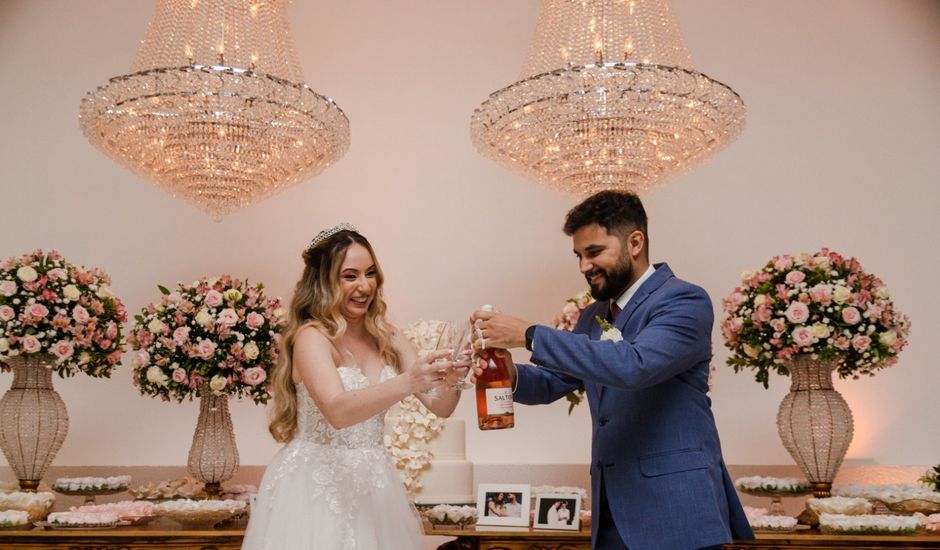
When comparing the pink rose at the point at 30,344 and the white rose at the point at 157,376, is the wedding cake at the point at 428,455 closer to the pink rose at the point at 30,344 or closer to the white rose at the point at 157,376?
the white rose at the point at 157,376

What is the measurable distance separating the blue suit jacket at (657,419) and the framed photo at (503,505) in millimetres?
1095

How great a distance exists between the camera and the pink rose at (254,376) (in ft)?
13.8

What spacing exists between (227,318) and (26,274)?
91 cm

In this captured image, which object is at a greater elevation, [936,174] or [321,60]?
[321,60]

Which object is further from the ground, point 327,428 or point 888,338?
point 888,338

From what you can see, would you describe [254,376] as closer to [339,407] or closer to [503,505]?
[503,505]

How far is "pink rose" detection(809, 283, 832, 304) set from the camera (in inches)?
159

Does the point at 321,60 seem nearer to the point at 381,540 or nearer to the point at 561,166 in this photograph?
the point at 561,166

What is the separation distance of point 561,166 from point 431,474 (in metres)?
1.39

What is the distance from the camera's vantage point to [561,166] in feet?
12.7

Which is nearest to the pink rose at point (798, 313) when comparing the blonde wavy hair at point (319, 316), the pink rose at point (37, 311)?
the blonde wavy hair at point (319, 316)

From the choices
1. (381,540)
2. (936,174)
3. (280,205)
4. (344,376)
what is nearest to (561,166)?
(344,376)

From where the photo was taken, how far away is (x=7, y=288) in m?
4.22

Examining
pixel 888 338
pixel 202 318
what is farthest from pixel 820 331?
pixel 202 318
